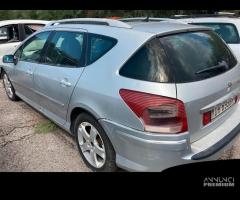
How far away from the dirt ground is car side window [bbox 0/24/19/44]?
3.72 meters

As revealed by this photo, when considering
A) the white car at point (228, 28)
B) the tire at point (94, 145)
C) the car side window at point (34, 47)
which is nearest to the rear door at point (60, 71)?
the car side window at point (34, 47)

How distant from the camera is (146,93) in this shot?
2.58 metres

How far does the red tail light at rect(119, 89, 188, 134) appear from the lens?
254 cm

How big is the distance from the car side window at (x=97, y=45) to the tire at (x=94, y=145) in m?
0.63

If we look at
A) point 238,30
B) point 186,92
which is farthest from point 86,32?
point 238,30

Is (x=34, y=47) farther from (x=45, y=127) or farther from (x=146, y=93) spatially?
(x=146, y=93)

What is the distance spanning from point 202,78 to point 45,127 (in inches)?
108

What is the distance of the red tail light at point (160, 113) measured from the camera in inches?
99.9

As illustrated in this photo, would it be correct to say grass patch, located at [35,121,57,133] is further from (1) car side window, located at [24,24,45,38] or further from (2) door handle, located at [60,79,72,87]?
(1) car side window, located at [24,24,45,38]

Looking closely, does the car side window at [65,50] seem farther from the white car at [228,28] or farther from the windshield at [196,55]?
the white car at [228,28]

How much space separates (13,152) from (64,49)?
1.52 meters
